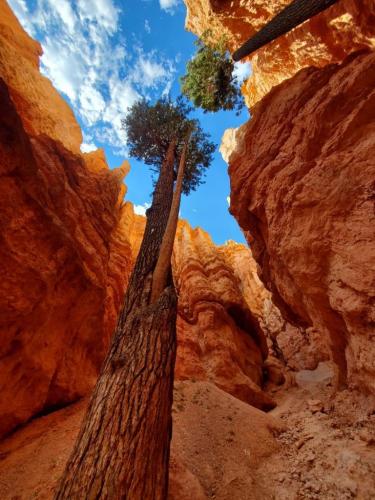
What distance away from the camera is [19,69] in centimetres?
1329

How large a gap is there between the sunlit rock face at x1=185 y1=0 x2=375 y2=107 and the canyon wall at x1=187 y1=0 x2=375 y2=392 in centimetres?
5

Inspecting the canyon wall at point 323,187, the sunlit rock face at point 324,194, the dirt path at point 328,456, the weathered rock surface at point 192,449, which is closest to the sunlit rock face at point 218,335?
the weathered rock surface at point 192,449

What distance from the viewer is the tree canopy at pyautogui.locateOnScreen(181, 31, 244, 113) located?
11156mm

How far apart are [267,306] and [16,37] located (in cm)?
2485

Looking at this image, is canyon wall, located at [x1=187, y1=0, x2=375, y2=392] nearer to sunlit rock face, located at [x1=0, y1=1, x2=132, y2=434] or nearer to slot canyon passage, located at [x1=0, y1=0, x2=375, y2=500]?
slot canyon passage, located at [x1=0, y1=0, x2=375, y2=500]

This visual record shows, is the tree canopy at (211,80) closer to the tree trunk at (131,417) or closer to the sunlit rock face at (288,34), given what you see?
the sunlit rock face at (288,34)

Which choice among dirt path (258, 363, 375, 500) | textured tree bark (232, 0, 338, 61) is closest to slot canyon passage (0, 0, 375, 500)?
dirt path (258, 363, 375, 500)

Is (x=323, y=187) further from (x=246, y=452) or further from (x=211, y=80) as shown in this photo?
(x=211, y=80)

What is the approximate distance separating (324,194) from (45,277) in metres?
6.71

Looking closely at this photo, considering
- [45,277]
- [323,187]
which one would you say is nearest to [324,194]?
[323,187]

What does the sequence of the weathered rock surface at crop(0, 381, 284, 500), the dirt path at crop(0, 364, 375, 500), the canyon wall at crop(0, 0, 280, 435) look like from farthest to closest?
the canyon wall at crop(0, 0, 280, 435) < the weathered rock surface at crop(0, 381, 284, 500) < the dirt path at crop(0, 364, 375, 500)

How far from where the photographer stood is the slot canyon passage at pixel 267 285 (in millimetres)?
4953

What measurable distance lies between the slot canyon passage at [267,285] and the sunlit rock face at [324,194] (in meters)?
0.04

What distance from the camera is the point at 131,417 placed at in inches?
115
